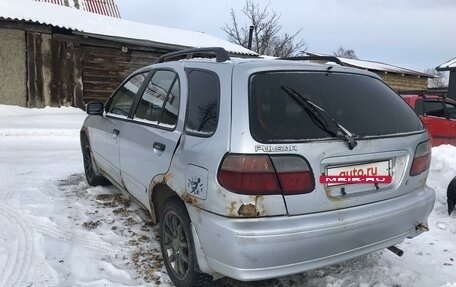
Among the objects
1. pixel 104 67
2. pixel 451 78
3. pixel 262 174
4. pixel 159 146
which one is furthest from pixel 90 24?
pixel 451 78

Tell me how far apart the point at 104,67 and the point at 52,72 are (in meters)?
1.89

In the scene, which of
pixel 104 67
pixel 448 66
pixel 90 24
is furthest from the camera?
pixel 448 66

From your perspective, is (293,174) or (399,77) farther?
(399,77)

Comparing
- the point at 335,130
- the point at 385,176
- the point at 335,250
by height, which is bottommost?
the point at 335,250

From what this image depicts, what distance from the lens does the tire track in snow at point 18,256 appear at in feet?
10.3

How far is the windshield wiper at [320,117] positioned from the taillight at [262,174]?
308mm

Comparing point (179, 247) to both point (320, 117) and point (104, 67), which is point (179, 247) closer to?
point (320, 117)

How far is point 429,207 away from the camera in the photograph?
316 cm

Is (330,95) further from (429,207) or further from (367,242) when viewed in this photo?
(429,207)

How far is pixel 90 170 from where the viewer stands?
561 centimetres

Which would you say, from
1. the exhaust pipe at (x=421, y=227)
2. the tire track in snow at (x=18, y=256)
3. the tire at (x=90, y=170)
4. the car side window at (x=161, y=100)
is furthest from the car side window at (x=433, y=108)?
the tire track in snow at (x=18, y=256)

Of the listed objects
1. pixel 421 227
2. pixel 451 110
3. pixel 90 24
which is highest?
pixel 90 24

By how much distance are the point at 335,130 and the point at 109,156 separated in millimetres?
2746

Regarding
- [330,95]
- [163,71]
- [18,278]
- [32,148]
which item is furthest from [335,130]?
[32,148]
